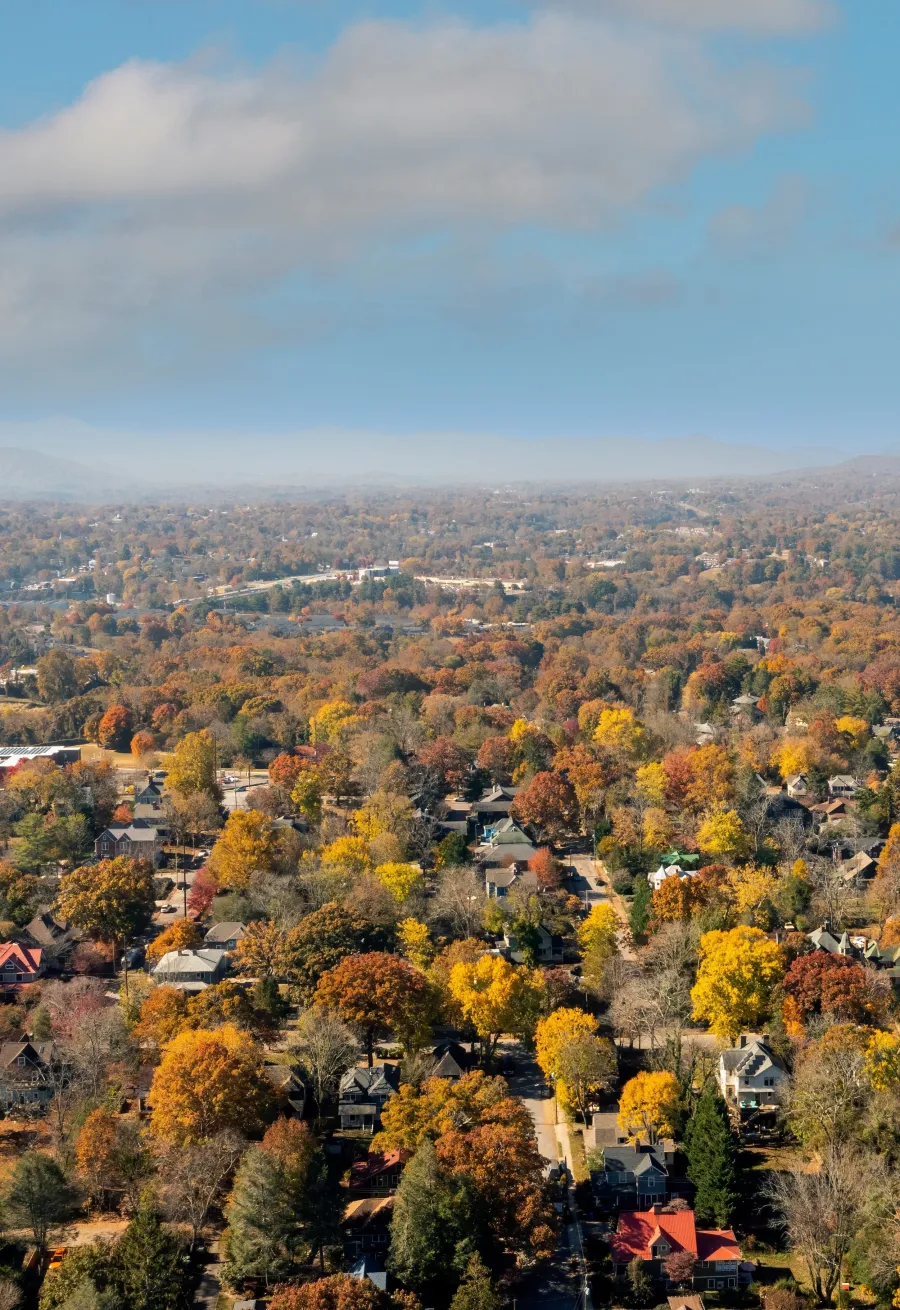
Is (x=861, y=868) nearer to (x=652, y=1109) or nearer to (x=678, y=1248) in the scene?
(x=652, y=1109)

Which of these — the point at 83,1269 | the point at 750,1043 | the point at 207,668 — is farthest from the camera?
the point at 207,668

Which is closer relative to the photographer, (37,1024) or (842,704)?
(37,1024)

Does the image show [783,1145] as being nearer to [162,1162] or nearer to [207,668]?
[162,1162]

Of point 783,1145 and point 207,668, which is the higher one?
point 207,668

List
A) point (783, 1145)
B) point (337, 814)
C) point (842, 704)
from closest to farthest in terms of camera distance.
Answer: point (783, 1145) < point (337, 814) < point (842, 704)

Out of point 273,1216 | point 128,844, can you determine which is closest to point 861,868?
point 273,1216

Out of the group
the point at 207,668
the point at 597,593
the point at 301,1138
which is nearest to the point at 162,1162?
the point at 301,1138

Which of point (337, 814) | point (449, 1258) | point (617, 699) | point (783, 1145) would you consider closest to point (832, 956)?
point (783, 1145)
